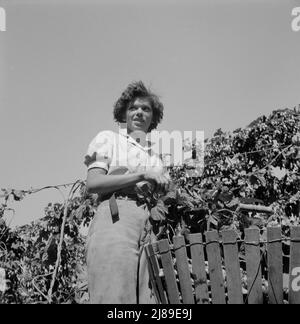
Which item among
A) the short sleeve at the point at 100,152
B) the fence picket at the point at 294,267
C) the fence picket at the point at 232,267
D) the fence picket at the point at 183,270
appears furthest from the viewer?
the short sleeve at the point at 100,152

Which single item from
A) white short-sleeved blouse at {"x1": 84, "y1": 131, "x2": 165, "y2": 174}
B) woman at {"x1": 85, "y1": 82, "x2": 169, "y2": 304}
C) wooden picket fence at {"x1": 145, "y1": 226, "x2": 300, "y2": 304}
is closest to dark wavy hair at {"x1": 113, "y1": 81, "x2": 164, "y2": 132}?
woman at {"x1": 85, "y1": 82, "x2": 169, "y2": 304}

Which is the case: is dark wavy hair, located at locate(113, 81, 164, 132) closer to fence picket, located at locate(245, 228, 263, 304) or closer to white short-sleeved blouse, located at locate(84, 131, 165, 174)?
white short-sleeved blouse, located at locate(84, 131, 165, 174)

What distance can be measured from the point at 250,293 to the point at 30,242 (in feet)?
17.5

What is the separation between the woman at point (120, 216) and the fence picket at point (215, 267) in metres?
0.33

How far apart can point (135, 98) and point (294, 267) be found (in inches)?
55.1

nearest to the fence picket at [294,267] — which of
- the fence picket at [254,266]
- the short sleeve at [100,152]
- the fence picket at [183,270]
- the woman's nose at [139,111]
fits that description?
the fence picket at [254,266]

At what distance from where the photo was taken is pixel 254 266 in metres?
1.85

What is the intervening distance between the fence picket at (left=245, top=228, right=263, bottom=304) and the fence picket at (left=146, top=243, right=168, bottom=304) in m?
0.48

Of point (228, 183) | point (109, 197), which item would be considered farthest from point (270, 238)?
point (228, 183)

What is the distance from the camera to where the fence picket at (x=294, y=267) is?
1.77 meters

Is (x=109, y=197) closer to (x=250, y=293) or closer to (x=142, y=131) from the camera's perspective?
(x=142, y=131)

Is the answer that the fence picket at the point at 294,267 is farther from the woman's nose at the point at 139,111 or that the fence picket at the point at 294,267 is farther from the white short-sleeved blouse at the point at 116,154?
the woman's nose at the point at 139,111

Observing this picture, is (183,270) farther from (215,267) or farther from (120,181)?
(120,181)
